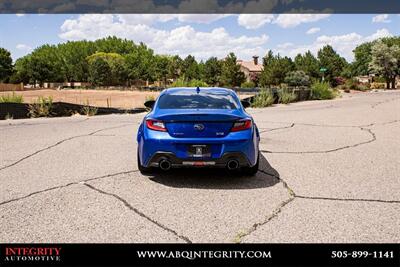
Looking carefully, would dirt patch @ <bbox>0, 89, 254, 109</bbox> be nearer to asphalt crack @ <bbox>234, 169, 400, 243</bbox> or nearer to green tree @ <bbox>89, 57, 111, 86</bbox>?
asphalt crack @ <bbox>234, 169, 400, 243</bbox>

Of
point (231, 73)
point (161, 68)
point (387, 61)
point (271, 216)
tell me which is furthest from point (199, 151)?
point (161, 68)

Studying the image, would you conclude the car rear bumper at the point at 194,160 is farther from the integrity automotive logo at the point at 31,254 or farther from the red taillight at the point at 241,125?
the integrity automotive logo at the point at 31,254

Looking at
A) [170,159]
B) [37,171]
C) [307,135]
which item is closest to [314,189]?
[170,159]

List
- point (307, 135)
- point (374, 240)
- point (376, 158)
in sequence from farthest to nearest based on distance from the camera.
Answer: point (307, 135), point (376, 158), point (374, 240)

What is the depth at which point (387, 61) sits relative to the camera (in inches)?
3039

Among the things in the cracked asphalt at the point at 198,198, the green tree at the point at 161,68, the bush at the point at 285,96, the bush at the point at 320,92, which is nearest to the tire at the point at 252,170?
the cracked asphalt at the point at 198,198

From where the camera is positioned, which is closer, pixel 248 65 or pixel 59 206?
pixel 59 206

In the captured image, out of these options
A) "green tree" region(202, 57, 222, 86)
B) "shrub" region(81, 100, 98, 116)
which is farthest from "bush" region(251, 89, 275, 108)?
"green tree" region(202, 57, 222, 86)

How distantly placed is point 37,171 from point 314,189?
4341 millimetres

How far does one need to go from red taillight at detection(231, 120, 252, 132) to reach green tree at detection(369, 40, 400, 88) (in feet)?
271

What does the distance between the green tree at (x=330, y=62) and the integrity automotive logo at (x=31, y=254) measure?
6320 cm

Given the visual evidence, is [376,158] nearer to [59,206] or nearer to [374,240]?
[374,240]

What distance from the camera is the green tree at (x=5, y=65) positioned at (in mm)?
94775

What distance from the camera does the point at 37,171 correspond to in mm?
5648
